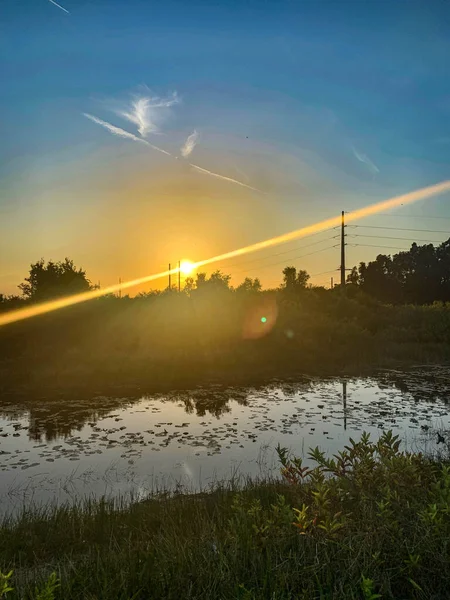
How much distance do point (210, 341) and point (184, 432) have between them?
1699 centimetres

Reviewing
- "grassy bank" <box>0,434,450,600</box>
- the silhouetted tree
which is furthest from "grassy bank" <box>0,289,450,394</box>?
the silhouetted tree

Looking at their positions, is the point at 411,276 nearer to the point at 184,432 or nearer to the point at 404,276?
the point at 404,276

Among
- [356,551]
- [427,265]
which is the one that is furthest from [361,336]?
[427,265]

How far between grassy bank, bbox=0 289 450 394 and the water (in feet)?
12.8

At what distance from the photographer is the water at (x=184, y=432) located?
9.82 metres

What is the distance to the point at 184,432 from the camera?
1377cm

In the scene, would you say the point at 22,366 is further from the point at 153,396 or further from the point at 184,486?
the point at 184,486

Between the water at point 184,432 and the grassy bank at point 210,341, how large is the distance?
3.90 metres

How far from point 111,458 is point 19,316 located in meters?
25.5

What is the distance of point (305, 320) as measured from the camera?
3597 centimetres

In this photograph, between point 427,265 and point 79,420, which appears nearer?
point 79,420

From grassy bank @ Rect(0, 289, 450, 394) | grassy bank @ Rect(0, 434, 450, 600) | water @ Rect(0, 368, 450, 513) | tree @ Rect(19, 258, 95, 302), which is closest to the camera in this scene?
grassy bank @ Rect(0, 434, 450, 600)

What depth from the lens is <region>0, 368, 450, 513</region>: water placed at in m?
9.82

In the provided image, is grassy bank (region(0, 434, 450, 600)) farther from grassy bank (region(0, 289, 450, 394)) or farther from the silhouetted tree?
the silhouetted tree
